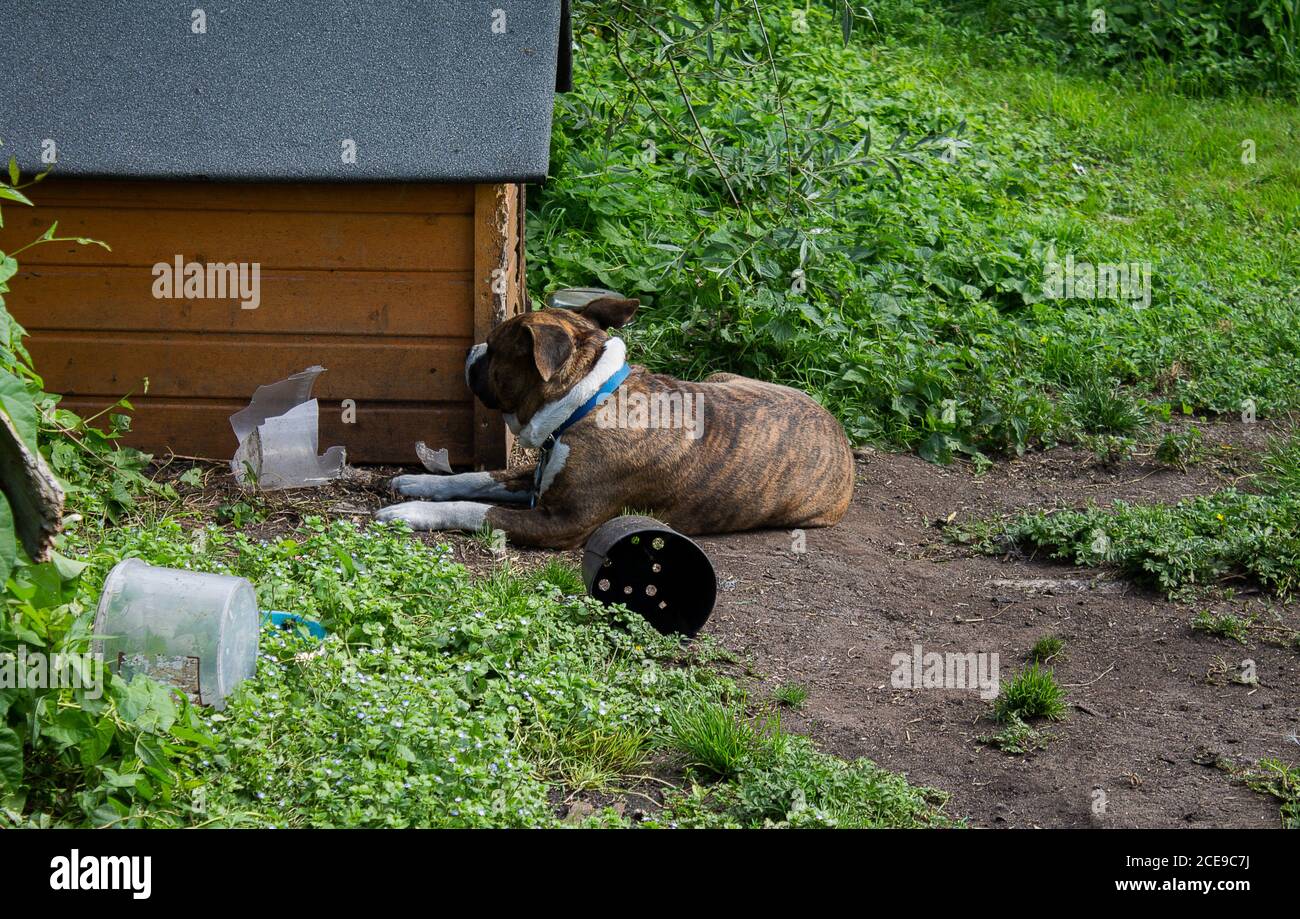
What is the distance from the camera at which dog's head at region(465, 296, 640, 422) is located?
6.05m

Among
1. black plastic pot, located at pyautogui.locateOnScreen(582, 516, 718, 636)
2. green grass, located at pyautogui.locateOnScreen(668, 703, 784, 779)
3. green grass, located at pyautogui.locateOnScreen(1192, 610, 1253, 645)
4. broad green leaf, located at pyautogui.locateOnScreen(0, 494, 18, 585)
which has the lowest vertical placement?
green grass, located at pyautogui.locateOnScreen(668, 703, 784, 779)

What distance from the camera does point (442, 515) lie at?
239 inches

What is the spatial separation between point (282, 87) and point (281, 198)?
55 centimetres

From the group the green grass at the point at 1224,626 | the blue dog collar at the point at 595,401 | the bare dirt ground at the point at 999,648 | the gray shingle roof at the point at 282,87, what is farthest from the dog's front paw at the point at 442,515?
the green grass at the point at 1224,626

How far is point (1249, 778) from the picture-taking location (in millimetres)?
4047

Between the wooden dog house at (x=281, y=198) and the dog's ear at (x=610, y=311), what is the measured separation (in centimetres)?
42

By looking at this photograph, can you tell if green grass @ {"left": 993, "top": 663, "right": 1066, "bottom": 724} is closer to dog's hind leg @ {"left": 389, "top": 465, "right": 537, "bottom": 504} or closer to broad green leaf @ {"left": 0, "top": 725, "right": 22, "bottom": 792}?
dog's hind leg @ {"left": 389, "top": 465, "right": 537, "bottom": 504}

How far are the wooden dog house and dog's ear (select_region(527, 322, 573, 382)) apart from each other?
20.2 inches

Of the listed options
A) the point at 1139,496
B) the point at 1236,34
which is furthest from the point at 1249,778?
the point at 1236,34

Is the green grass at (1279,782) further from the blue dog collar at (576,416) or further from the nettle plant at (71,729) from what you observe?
the blue dog collar at (576,416)

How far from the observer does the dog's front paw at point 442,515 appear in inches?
237

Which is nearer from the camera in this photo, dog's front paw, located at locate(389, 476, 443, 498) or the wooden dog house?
the wooden dog house

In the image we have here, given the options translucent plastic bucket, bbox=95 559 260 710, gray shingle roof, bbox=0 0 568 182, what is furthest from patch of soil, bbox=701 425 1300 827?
gray shingle roof, bbox=0 0 568 182

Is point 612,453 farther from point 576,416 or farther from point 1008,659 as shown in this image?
point 1008,659
